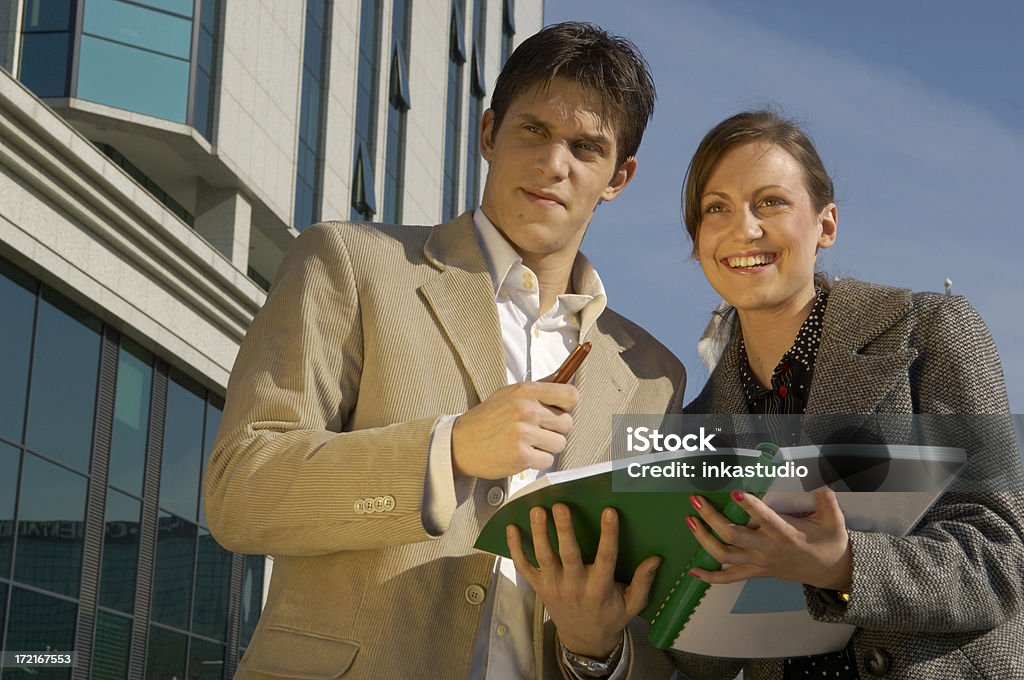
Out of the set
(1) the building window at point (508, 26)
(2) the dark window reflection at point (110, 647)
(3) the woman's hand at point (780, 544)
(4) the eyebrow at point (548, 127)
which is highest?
(1) the building window at point (508, 26)

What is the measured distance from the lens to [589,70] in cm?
375

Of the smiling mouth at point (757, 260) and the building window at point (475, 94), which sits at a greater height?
the building window at point (475, 94)

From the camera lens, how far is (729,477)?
2.45 metres

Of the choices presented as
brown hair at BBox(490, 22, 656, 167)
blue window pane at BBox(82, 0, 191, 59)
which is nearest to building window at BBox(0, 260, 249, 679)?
blue window pane at BBox(82, 0, 191, 59)

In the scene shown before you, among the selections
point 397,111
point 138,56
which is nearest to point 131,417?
point 138,56

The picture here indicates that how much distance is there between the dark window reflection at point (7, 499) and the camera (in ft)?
47.1

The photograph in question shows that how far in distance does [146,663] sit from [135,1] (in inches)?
364

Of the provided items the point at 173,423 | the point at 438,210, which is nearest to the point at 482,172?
the point at 438,210

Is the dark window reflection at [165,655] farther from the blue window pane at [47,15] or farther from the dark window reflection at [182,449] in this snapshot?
the blue window pane at [47,15]

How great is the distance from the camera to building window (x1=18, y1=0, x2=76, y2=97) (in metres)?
16.3

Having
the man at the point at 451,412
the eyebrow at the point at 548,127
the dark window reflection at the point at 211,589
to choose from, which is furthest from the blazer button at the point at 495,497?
the dark window reflection at the point at 211,589

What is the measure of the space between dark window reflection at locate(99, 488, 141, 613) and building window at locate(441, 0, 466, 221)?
15241 mm

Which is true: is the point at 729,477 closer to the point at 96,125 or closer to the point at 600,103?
the point at 600,103

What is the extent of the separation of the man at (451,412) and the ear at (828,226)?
61 centimetres
